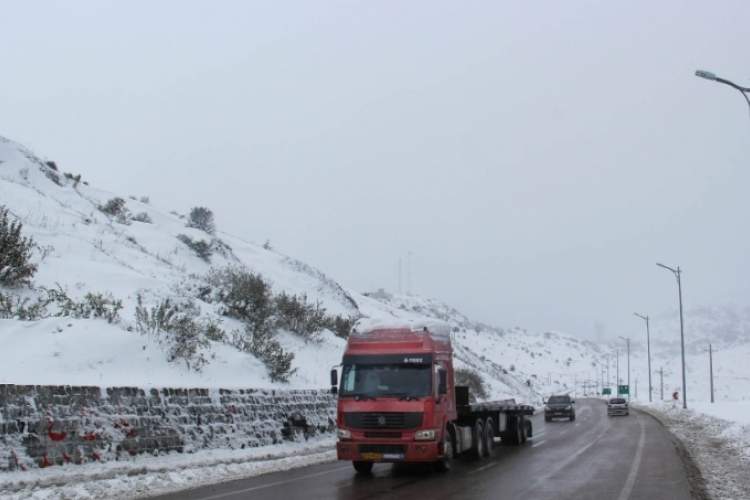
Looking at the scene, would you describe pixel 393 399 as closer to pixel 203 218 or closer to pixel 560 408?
pixel 560 408

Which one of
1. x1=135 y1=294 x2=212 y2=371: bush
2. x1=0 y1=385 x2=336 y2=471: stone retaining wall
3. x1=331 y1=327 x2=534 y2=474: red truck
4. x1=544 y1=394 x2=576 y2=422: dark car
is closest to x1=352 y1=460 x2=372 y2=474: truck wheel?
x1=331 y1=327 x2=534 y2=474: red truck

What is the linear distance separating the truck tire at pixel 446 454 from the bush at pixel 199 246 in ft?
129

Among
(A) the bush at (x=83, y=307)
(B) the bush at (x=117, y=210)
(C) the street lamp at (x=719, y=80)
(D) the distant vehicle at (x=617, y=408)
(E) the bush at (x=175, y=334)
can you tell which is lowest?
(D) the distant vehicle at (x=617, y=408)

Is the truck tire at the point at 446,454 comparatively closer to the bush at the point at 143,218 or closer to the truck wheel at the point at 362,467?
the truck wheel at the point at 362,467

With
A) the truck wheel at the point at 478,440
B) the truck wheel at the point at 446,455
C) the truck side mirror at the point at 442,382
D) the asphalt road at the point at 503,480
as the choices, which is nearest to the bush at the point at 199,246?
the asphalt road at the point at 503,480

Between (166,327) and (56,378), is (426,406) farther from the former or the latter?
(166,327)

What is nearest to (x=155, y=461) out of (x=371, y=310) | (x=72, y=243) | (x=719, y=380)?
(x=72, y=243)

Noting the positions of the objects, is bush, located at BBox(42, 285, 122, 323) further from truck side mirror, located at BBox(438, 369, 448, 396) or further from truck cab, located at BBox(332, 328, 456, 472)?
truck side mirror, located at BBox(438, 369, 448, 396)

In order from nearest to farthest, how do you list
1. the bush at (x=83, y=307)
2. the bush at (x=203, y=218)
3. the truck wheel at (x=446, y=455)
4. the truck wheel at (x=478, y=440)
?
the truck wheel at (x=446, y=455) < the truck wheel at (x=478, y=440) < the bush at (x=83, y=307) < the bush at (x=203, y=218)

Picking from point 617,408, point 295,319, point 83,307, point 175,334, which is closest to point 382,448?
point 175,334

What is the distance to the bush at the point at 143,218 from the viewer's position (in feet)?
199

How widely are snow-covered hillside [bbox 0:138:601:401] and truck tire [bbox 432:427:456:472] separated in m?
2.86

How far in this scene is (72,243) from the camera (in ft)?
121

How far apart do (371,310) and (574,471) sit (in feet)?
216
